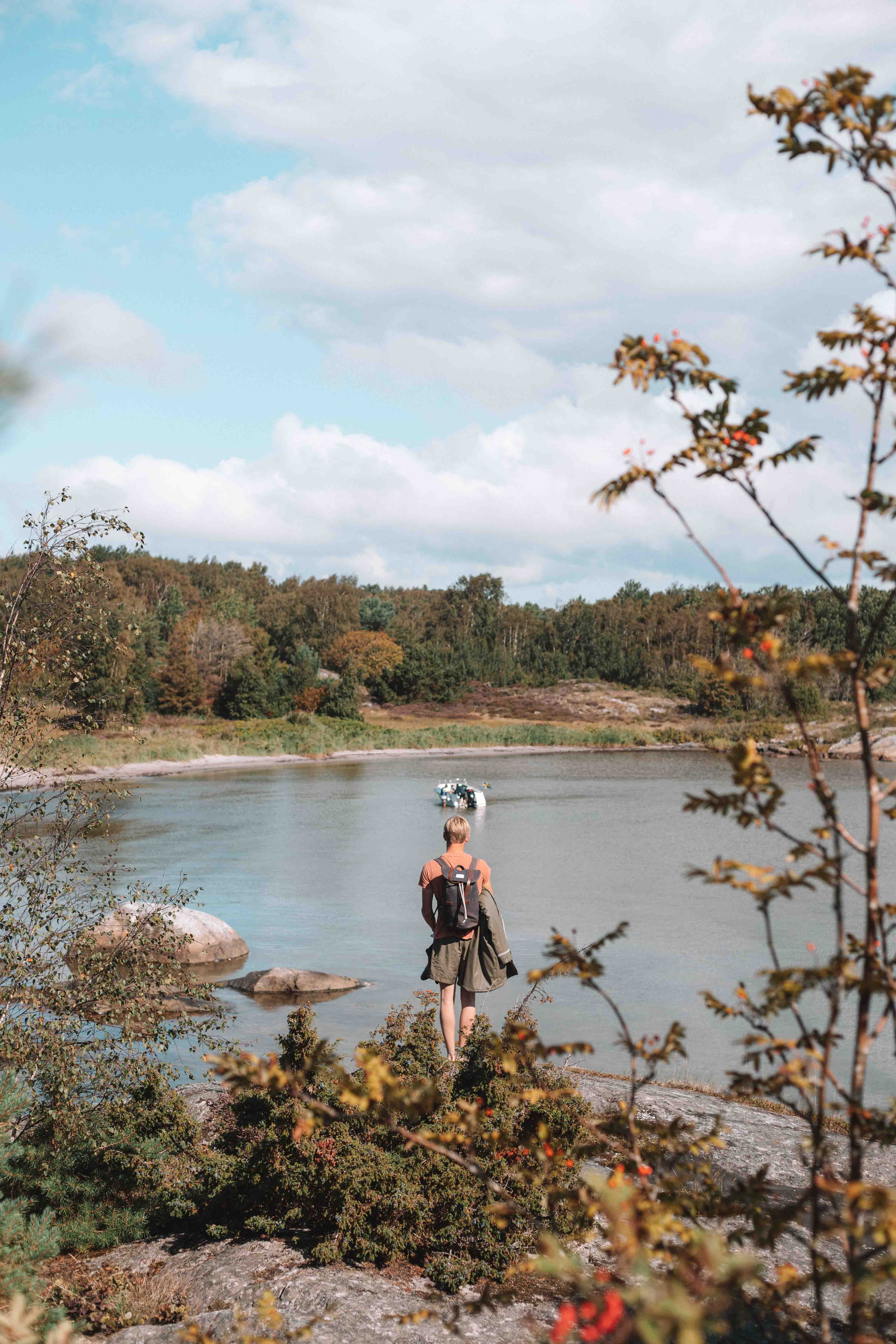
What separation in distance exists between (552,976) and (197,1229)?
11.1 ft

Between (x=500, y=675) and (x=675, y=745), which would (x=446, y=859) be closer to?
(x=675, y=745)

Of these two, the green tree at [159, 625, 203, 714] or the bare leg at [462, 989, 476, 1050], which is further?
the green tree at [159, 625, 203, 714]

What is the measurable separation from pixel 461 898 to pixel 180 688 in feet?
189

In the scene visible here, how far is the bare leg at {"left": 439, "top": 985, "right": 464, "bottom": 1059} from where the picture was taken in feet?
22.9

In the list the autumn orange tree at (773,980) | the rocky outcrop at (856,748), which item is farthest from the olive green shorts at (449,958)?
the rocky outcrop at (856,748)

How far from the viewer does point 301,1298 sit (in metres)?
4.09

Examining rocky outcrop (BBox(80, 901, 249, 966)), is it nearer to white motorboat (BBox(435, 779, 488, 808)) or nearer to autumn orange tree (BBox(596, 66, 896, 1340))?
autumn orange tree (BBox(596, 66, 896, 1340))

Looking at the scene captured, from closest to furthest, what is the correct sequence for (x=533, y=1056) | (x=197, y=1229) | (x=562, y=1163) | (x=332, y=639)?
1. (x=562, y=1163)
2. (x=533, y=1056)
3. (x=197, y=1229)
4. (x=332, y=639)

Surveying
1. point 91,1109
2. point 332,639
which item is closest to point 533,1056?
point 91,1109

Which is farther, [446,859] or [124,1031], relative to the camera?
[446,859]

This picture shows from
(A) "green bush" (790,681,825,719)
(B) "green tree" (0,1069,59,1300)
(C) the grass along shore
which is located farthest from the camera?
(C) the grass along shore

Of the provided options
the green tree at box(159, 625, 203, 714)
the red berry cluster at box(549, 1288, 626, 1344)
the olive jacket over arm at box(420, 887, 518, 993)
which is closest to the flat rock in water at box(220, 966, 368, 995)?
the olive jacket over arm at box(420, 887, 518, 993)

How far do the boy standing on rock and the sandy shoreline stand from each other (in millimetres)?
25172

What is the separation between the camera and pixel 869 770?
2.34 m
